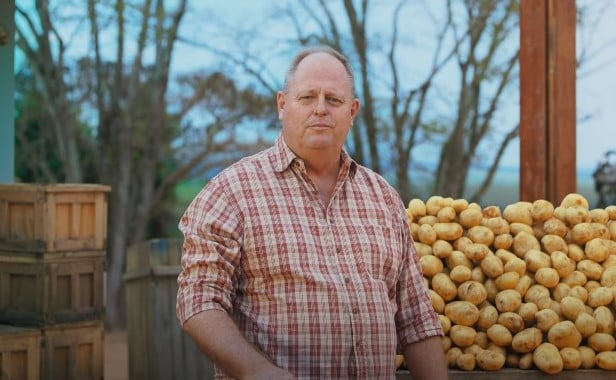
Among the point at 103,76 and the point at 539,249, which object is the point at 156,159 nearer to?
the point at 103,76

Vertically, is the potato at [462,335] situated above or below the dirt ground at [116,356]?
above

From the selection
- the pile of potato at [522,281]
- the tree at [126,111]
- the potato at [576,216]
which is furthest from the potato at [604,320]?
the tree at [126,111]

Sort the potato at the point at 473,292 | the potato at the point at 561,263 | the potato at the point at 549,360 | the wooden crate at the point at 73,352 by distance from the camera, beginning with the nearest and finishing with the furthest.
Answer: the potato at the point at 549,360, the potato at the point at 473,292, the potato at the point at 561,263, the wooden crate at the point at 73,352

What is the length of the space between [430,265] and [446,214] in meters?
0.30

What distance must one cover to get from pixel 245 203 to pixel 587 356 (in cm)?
181

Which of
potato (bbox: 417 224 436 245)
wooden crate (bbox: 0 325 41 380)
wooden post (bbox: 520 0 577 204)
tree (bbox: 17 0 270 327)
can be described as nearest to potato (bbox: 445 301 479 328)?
potato (bbox: 417 224 436 245)

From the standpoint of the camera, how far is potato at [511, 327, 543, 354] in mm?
3947

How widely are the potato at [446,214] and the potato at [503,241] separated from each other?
0.69 ft

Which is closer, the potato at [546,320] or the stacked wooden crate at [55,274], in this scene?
the potato at [546,320]

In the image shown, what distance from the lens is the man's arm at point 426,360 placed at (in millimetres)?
3057

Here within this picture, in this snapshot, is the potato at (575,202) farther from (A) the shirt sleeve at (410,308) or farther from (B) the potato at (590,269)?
(A) the shirt sleeve at (410,308)

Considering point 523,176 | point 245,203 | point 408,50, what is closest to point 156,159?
point 408,50

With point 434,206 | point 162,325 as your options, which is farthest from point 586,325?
point 162,325

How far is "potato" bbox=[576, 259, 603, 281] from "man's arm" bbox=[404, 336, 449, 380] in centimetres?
141
